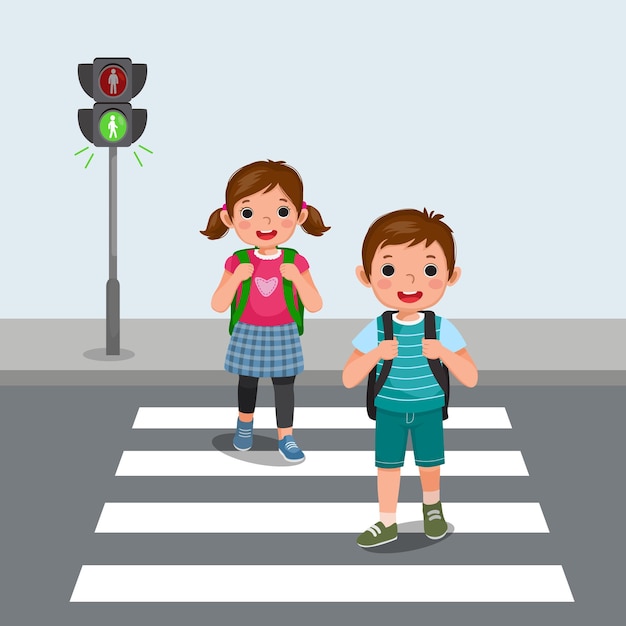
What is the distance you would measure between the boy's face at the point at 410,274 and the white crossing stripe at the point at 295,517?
1.59 m

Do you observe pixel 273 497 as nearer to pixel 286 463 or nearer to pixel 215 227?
pixel 286 463

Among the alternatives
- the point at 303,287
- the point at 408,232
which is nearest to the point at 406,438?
the point at 408,232

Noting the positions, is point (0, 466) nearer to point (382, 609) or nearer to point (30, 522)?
point (30, 522)

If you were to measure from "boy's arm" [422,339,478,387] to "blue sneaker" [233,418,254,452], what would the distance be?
2.66 m

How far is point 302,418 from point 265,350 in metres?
1.54

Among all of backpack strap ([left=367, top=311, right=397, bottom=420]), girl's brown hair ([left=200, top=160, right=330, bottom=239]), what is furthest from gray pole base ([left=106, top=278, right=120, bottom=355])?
backpack strap ([left=367, top=311, right=397, bottom=420])

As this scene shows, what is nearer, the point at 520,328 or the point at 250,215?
the point at 250,215

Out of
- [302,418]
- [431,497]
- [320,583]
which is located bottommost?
[320,583]

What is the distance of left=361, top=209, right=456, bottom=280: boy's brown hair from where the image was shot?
30.4ft

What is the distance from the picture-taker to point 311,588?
9.20m

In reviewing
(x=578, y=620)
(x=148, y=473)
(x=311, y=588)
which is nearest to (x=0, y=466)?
(x=148, y=473)

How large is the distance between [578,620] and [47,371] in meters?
6.36

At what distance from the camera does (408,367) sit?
9.50 meters

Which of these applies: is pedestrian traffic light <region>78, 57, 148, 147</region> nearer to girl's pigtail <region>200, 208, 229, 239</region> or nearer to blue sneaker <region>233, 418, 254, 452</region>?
girl's pigtail <region>200, 208, 229, 239</region>
